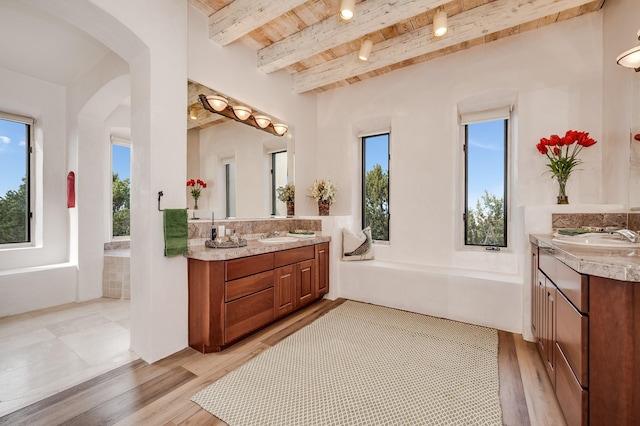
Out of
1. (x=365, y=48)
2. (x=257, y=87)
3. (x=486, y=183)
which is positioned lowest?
(x=486, y=183)

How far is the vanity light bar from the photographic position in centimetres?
278

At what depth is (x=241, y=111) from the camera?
10.3 ft

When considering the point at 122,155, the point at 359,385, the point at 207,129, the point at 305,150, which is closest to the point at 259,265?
the point at 359,385

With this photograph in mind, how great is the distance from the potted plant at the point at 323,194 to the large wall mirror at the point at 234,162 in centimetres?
39

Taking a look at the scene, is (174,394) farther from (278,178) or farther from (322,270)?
(278,178)

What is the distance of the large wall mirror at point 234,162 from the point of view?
8.89ft

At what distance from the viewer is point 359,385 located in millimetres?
1792

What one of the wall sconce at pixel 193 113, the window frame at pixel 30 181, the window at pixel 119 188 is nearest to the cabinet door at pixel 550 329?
the wall sconce at pixel 193 113

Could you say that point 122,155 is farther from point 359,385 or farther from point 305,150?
point 359,385

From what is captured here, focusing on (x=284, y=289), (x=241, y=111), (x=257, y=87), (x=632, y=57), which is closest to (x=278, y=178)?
(x=241, y=111)

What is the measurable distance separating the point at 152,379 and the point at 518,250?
364 cm

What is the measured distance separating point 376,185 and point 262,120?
6.17 feet

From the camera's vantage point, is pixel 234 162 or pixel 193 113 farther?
pixel 234 162

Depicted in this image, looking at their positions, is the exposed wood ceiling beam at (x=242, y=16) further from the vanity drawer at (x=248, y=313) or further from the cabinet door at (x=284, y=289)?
the vanity drawer at (x=248, y=313)
